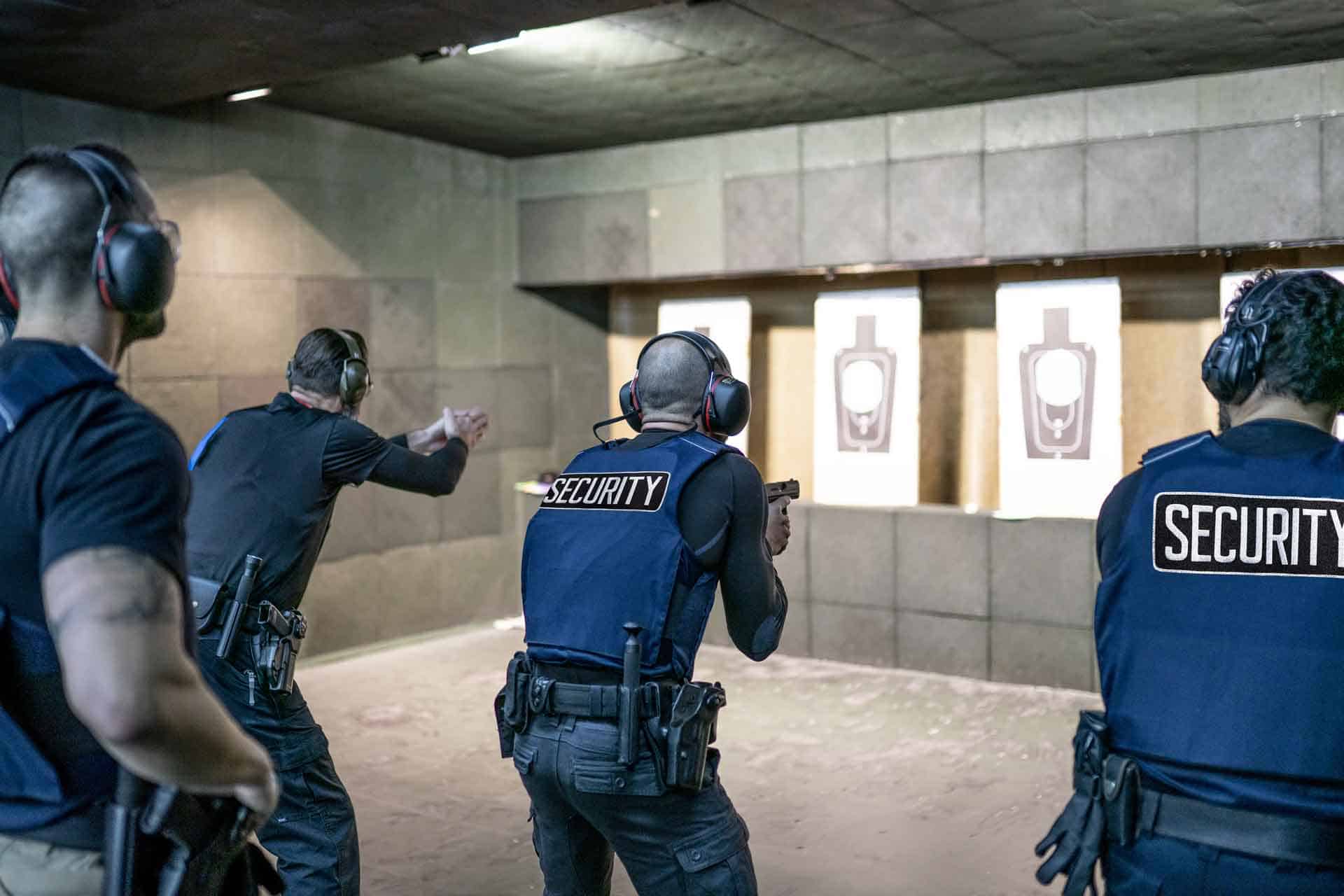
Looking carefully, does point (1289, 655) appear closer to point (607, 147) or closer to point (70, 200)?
point (70, 200)

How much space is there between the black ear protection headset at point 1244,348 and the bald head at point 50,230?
5.42 ft

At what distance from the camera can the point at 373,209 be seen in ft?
24.2

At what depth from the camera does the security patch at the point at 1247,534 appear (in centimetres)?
183

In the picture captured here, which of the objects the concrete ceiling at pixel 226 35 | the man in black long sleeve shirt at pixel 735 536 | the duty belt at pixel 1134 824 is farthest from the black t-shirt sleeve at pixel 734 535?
the concrete ceiling at pixel 226 35

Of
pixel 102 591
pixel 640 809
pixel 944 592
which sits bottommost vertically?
pixel 944 592

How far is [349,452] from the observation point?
3.35m

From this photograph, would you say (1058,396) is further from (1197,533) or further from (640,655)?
(1197,533)

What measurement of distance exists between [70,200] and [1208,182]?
5378 mm

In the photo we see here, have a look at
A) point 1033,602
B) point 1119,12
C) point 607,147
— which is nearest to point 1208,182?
point 1119,12

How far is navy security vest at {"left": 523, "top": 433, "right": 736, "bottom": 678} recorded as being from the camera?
2.48 m

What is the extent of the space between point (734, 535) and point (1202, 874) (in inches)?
42.0

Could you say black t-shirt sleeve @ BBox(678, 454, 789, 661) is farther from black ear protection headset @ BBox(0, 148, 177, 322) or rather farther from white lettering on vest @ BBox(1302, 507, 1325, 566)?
black ear protection headset @ BBox(0, 148, 177, 322)

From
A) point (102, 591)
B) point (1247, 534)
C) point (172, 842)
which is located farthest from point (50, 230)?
point (1247, 534)

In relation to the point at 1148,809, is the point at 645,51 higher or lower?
higher
